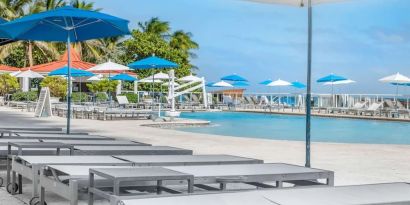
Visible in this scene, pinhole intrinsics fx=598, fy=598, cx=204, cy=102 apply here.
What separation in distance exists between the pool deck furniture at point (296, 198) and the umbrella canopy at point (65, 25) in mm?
5807

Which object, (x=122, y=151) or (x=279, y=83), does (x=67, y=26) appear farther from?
(x=279, y=83)

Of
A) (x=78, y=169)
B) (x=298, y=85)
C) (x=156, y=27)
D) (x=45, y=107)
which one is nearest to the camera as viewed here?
(x=78, y=169)

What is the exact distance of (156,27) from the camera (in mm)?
47312

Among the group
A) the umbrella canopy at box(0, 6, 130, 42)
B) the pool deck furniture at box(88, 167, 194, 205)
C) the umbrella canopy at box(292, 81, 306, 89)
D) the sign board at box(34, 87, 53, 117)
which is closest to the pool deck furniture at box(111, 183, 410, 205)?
the pool deck furniture at box(88, 167, 194, 205)

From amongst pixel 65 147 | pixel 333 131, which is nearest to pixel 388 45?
pixel 333 131

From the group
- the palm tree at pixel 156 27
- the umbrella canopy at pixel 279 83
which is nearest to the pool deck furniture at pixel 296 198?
the umbrella canopy at pixel 279 83

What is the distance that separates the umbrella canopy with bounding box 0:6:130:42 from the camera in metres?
8.57

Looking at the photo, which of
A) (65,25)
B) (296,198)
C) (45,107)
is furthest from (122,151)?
(45,107)

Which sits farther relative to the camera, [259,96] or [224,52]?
[224,52]

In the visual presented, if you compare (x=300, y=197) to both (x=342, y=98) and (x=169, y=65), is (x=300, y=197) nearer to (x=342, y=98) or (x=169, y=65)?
(x=169, y=65)

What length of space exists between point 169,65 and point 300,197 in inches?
592

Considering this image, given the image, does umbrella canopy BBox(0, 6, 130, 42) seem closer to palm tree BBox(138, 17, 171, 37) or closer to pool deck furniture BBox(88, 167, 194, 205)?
pool deck furniture BBox(88, 167, 194, 205)

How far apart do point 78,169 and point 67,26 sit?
5.78 meters

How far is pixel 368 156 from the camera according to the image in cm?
906
